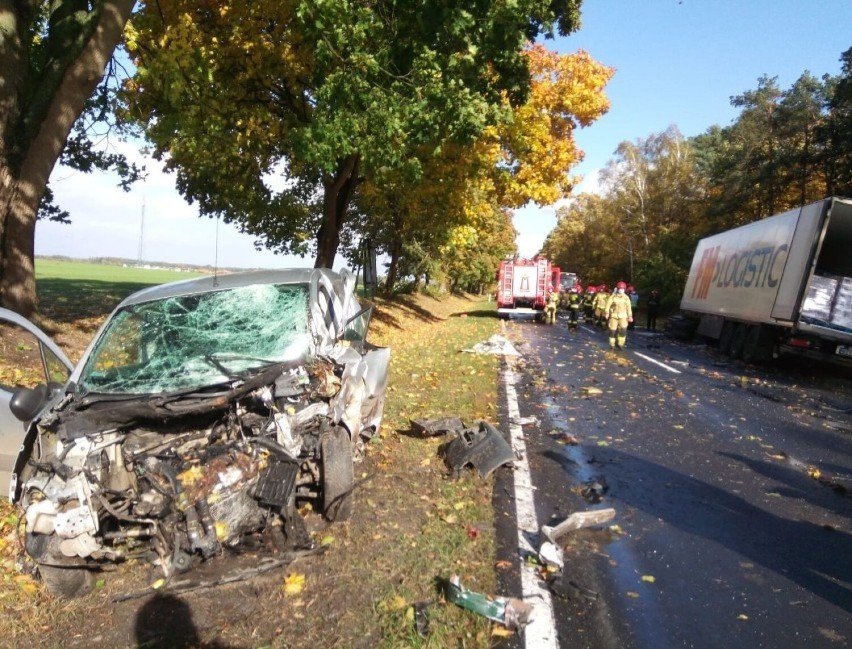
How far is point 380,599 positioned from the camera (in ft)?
12.0

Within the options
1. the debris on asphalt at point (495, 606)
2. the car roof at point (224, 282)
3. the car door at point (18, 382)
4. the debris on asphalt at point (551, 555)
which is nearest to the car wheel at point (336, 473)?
the debris on asphalt at point (495, 606)

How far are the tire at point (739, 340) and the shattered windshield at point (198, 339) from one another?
15.4m

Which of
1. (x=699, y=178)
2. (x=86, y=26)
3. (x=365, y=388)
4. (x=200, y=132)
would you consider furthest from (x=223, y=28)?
(x=699, y=178)

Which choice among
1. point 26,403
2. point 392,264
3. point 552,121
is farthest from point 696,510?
point 392,264

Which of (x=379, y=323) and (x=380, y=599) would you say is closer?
(x=380, y=599)

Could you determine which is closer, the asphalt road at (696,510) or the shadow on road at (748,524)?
the asphalt road at (696,510)

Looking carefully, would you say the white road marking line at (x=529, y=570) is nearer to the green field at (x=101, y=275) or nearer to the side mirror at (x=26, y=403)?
the side mirror at (x=26, y=403)

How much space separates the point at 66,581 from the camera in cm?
370

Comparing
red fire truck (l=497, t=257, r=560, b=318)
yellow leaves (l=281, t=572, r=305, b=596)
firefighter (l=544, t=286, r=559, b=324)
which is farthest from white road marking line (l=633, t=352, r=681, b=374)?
red fire truck (l=497, t=257, r=560, b=318)

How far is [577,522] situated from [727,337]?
637 inches

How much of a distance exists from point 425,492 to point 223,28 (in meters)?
11.7

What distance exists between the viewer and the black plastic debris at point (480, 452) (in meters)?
5.95

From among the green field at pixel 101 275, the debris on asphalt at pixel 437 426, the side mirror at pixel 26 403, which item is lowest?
the green field at pixel 101 275

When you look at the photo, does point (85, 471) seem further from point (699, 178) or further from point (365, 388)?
point (699, 178)
